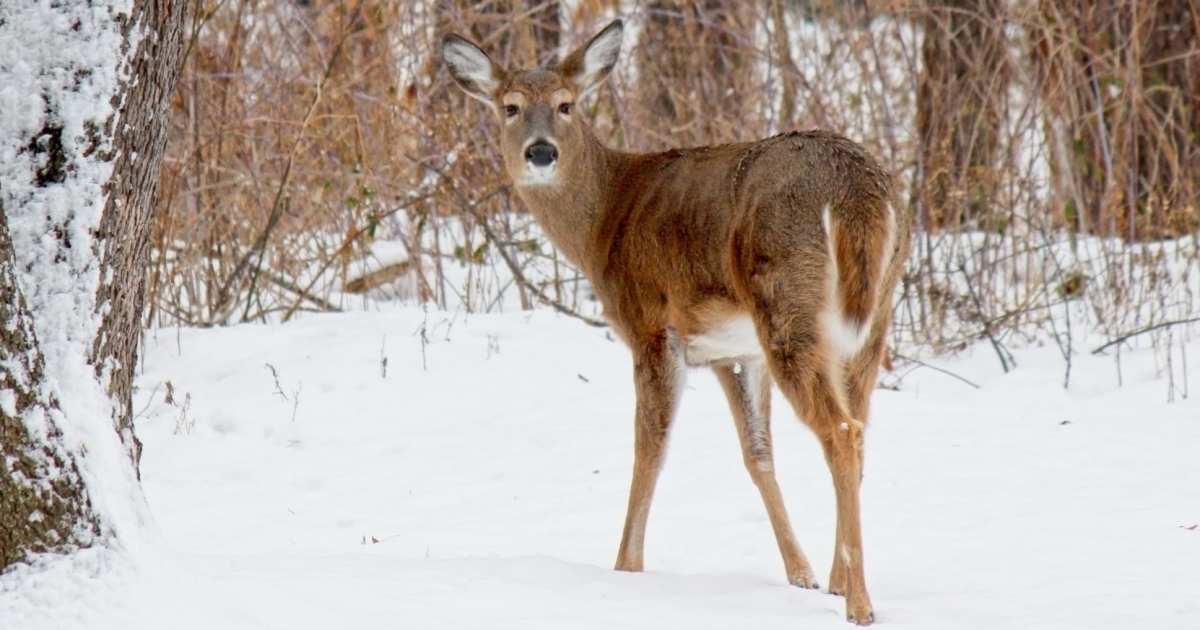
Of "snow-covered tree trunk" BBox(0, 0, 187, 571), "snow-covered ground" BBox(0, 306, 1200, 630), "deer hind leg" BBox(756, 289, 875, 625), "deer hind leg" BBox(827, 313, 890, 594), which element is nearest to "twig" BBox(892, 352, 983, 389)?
"snow-covered ground" BBox(0, 306, 1200, 630)

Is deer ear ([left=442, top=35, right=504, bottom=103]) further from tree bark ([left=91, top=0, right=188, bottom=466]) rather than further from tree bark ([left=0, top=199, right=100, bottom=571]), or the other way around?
tree bark ([left=0, top=199, right=100, bottom=571])

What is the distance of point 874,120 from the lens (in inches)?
373

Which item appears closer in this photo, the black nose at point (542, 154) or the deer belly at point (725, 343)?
the deer belly at point (725, 343)

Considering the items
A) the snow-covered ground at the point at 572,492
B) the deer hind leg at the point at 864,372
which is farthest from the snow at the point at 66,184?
the deer hind leg at the point at 864,372

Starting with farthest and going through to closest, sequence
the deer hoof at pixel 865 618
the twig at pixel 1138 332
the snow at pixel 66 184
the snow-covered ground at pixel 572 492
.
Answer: the twig at pixel 1138 332, the deer hoof at pixel 865 618, the snow-covered ground at pixel 572 492, the snow at pixel 66 184

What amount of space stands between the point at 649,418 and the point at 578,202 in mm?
1081

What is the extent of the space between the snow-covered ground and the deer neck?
3.81 feet

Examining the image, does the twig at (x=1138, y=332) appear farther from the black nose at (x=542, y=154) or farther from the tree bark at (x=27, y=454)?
the tree bark at (x=27, y=454)

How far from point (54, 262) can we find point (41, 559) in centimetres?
70

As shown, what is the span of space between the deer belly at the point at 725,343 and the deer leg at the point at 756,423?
16 centimetres

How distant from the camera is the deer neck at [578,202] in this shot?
5.78 m

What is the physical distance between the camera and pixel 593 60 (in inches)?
246

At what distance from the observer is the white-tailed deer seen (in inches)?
172

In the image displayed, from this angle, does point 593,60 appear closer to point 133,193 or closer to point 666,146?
point 133,193
